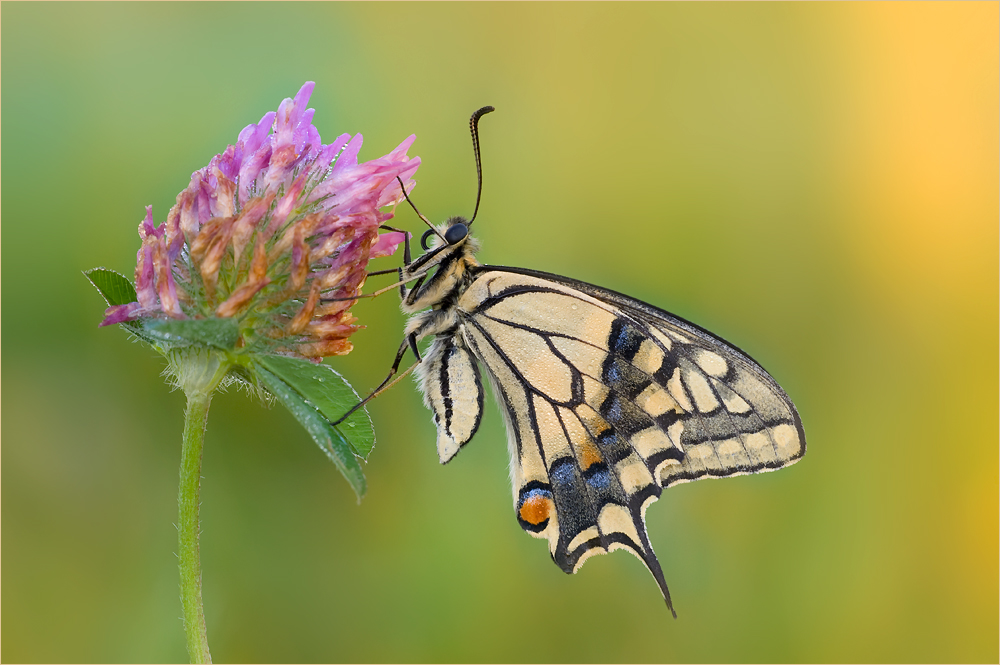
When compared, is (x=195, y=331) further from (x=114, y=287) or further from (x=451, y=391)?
(x=451, y=391)

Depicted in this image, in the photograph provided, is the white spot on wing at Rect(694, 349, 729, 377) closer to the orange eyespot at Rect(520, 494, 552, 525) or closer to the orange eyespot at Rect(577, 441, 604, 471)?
the orange eyespot at Rect(577, 441, 604, 471)

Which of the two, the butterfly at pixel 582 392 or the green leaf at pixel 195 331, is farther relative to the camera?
the butterfly at pixel 582 392

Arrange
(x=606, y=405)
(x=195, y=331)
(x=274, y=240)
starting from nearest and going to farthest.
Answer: (x=195, y=331) < (x=274, y=240) < (x=606, y=405)

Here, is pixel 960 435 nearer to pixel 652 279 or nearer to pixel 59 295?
pixel 652 279

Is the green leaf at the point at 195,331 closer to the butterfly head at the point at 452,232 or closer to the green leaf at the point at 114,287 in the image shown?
the green leaf at the point at 114,287

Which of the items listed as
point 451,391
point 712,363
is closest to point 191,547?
point 451,391

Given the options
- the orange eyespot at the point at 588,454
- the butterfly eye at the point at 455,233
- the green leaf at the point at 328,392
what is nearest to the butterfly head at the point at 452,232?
the butterfly eye at the point at 455,233

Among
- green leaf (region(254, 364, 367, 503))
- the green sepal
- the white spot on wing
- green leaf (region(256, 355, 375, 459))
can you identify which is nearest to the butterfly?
the white spot on wing

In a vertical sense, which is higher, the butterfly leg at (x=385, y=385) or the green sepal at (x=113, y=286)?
the green sepal at (x=113, y=286)
